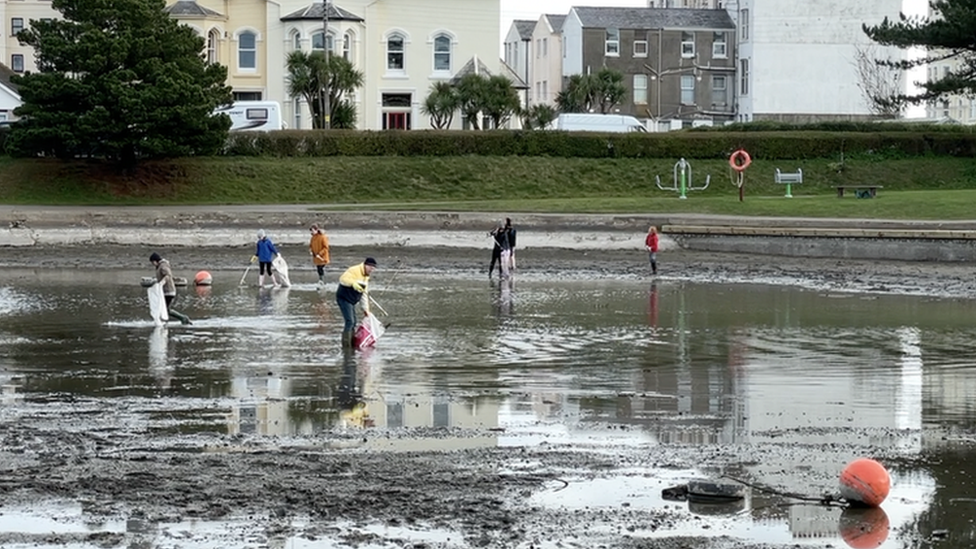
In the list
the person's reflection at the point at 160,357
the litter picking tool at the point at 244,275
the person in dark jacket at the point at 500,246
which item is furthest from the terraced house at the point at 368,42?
the person's reflection at the point at 160,357

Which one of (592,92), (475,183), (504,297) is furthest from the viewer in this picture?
(592,92)

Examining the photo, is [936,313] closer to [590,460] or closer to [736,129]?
[590,460]

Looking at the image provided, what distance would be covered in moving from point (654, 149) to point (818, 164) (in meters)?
6.54

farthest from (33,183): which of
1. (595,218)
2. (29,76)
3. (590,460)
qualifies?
(590,460)

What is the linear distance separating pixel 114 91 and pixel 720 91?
48756 millimetres

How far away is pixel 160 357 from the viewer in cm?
2378

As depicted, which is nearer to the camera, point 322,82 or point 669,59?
point 322,82

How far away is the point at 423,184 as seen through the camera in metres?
60.5

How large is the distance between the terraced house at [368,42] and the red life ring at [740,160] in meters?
23.7

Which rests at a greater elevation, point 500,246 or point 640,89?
point 640,89

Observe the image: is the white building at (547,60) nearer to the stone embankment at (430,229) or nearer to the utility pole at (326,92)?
the utility pole at (326,92)

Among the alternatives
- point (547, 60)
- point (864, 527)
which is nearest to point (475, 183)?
point (547, 60)

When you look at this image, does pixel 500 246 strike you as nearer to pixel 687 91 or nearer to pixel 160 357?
pixel 160 357

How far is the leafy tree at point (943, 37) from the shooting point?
61156 mm
